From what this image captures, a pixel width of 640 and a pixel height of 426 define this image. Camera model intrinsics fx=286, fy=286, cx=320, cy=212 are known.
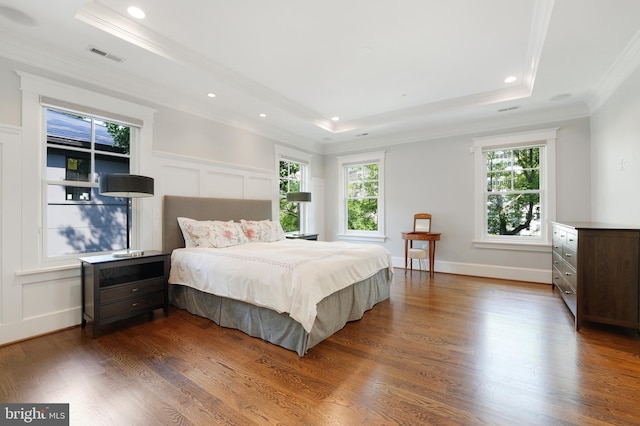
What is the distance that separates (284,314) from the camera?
7.86ft

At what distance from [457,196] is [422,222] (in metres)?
0.76

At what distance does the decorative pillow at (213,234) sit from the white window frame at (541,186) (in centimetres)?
397

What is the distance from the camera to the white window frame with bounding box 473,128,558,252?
441cm

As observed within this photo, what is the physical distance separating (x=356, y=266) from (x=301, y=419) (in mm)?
1581

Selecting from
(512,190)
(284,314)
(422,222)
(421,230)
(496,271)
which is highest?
(512,190)

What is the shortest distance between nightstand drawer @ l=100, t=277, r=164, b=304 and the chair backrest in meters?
4.24

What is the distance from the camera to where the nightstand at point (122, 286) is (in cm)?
262

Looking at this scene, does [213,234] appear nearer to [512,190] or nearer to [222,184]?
[222,184]

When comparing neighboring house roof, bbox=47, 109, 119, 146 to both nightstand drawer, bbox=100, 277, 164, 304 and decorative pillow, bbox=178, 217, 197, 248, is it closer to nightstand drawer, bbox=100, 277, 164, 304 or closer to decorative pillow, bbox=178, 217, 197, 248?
decorative pillow, bbox=178, 217, 197, 248

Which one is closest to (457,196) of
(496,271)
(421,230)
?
(421,230)

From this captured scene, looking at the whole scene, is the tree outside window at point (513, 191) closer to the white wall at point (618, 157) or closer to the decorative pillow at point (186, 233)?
the white wall at point (618, 157)

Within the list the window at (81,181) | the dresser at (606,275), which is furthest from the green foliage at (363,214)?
the window at (81,181)

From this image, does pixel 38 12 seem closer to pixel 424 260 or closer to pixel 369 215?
pixel 369 215

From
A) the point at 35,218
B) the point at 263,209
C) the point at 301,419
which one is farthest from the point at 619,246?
the point at 35,218
